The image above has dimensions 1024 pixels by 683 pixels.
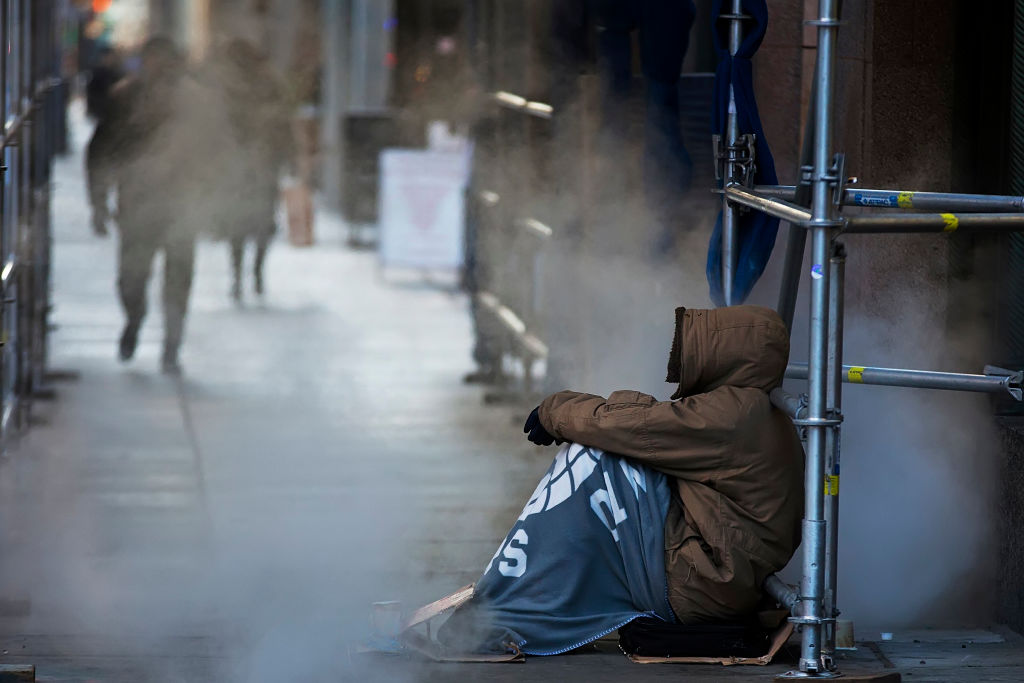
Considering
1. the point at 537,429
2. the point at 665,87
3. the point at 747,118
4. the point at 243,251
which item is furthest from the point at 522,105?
the point at 537,429

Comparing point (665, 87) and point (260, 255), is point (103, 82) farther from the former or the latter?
point (665, 87)

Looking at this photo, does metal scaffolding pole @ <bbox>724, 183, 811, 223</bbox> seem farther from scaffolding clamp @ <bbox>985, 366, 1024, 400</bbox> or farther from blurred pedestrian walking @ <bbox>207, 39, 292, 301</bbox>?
blurred pedestrian walking @ <bbox>207, 39, 292, 301</bbox>

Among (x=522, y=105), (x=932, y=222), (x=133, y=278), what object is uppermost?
(x=522, y=105)

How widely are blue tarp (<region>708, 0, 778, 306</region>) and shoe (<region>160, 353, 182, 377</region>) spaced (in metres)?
4.00

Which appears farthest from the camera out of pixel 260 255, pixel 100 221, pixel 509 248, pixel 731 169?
pixel 260 255

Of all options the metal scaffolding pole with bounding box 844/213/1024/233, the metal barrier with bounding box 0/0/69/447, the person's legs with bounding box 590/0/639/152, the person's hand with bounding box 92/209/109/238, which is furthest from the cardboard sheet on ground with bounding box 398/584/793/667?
the person's hand with bounding box 92/209/109/238

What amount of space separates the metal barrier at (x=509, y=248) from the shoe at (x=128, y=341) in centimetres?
176

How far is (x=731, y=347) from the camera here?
4.25 m

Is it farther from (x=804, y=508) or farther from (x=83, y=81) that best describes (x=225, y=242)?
(x=804, y=508)

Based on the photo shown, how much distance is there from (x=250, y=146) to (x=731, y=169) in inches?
147

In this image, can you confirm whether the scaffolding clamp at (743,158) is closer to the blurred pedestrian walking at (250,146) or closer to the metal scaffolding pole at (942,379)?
the metal scaffolding pole at (942,379)

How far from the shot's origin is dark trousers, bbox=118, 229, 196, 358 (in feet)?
26.4

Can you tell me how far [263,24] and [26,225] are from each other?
1.51 m

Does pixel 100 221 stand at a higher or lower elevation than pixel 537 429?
higher
